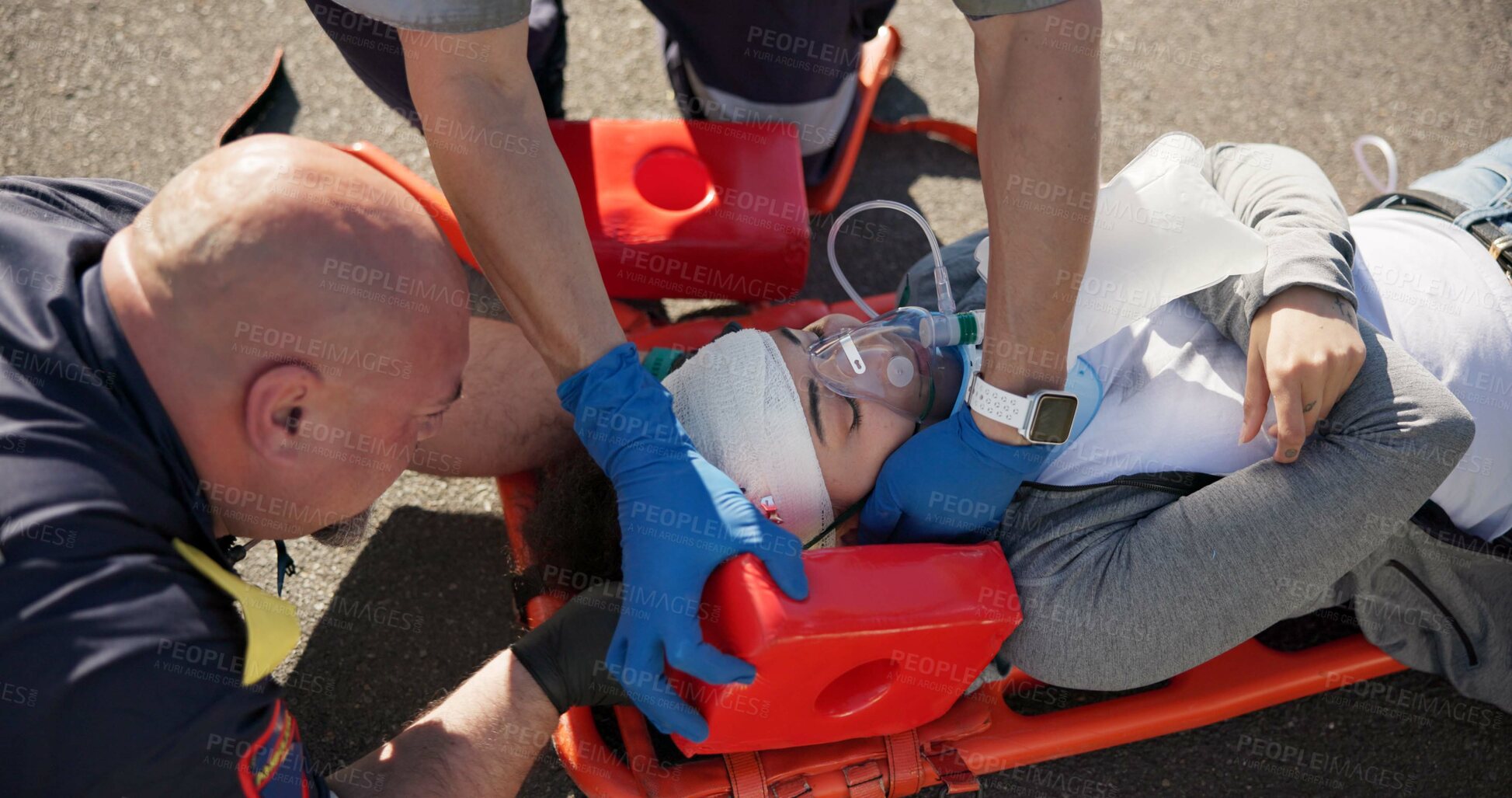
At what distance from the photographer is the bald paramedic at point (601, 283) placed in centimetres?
174

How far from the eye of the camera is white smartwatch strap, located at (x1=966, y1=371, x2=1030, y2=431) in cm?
186

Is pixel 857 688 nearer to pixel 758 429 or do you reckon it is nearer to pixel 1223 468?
pixel 758 429

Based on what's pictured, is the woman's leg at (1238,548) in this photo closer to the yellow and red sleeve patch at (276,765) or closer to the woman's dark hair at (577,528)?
the woman's dark hair at (577,528)

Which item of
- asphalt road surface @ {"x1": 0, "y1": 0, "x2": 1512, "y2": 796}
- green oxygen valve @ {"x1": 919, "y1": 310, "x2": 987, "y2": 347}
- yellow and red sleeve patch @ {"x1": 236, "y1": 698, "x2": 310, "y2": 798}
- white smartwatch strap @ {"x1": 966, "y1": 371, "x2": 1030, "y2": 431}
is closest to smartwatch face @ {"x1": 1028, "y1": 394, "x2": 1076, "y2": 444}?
white smartwatch strap @ {"x1": 966, "y1": 371, "x2": 1030, "y2": 431}

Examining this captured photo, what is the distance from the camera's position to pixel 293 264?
1472mm

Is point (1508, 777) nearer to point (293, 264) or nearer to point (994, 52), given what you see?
point (994, 52)

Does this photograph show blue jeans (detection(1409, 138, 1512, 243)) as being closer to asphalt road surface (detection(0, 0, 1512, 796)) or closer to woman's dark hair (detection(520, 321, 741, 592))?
asphalt road surface (detection(0, 0, 1512, 796))

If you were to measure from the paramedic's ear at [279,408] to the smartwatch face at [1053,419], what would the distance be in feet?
4.11


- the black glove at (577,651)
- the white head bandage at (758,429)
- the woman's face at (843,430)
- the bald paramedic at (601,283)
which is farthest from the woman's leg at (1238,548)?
Result: the black glove at (577,651)

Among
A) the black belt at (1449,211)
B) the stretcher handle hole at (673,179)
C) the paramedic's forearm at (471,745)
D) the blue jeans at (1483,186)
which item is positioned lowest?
the paramedic's forearm at (471,745)

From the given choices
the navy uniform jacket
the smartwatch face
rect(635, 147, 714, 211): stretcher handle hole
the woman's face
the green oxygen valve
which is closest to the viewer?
the navy uniform jacket

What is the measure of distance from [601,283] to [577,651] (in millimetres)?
716

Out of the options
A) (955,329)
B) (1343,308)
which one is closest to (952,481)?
(955,329)

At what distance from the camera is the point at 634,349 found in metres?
1.92
